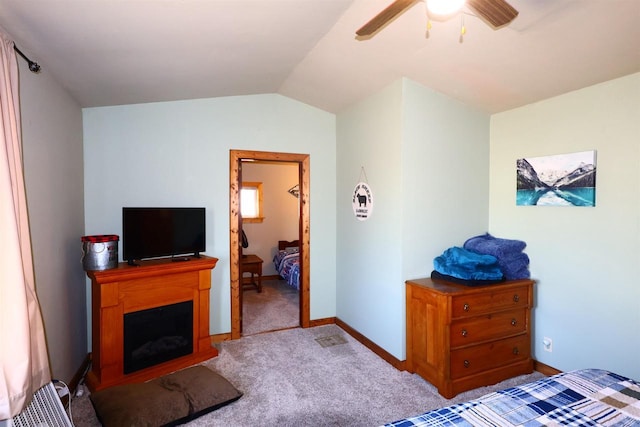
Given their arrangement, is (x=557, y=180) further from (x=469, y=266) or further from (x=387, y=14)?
(x=387, y=14)

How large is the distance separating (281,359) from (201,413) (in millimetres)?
1007

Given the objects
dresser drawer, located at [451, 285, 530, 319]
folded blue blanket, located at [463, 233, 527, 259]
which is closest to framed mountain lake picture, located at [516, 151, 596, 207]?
folded blue blanket, located at [463, 233, 527, 259]

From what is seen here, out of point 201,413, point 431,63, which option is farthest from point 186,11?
point 201,413

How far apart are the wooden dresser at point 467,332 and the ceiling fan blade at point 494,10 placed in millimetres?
1784

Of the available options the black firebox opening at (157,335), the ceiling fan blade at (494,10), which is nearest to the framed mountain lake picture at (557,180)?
the ceiling fan blade at (494,10)

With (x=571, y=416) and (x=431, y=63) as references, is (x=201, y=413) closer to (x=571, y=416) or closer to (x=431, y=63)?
(x=571, y=416)

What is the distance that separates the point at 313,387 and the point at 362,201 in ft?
5.98

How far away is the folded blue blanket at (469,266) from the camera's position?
278 cm

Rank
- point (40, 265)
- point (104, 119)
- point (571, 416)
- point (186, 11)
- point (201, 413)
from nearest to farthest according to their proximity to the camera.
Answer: point (571, 416)
point (186, 11)
point (40, 265)
point (201, 413)
point (104, 119)

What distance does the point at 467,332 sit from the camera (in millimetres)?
2627

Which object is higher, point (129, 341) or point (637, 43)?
point (637, 43)

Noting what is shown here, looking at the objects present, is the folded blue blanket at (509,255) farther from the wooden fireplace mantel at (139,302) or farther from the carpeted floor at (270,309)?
the wooden fireplace mantel at (139,302)

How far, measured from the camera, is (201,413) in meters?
2.31

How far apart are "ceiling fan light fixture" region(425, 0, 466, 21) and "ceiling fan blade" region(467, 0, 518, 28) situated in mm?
63
